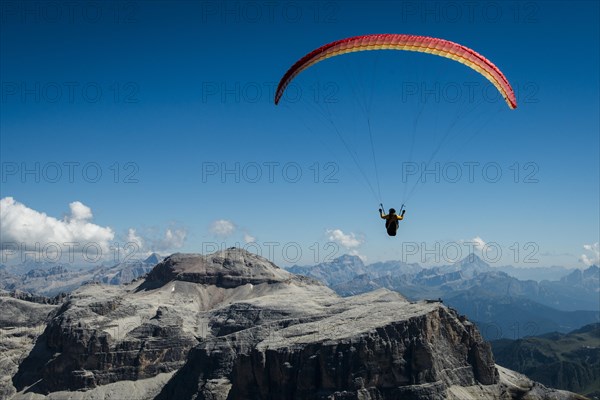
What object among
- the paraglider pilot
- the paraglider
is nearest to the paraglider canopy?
the paraglider

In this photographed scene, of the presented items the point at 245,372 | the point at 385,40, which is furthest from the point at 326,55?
the point at 245,372

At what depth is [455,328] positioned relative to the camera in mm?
186625

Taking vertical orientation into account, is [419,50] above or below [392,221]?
above

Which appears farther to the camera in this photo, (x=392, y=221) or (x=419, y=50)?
(x=392, y=221)

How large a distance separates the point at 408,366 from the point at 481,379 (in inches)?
1160

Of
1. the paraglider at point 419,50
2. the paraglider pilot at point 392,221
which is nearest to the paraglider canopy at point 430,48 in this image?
the paraglider at point 419,50

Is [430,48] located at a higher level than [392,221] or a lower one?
higher

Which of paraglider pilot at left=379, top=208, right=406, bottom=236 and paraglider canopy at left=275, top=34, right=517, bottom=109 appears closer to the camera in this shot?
paraglider canopy at left=275, top=34, right=517, bottom=109

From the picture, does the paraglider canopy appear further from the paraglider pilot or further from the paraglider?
the paraglider pilot

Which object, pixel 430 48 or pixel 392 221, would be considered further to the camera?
pixel 392 221

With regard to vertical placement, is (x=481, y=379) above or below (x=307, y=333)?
below

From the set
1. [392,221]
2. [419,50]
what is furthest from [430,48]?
[392,221]

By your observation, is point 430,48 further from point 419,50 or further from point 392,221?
point 392,221

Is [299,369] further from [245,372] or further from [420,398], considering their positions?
[420,398]
